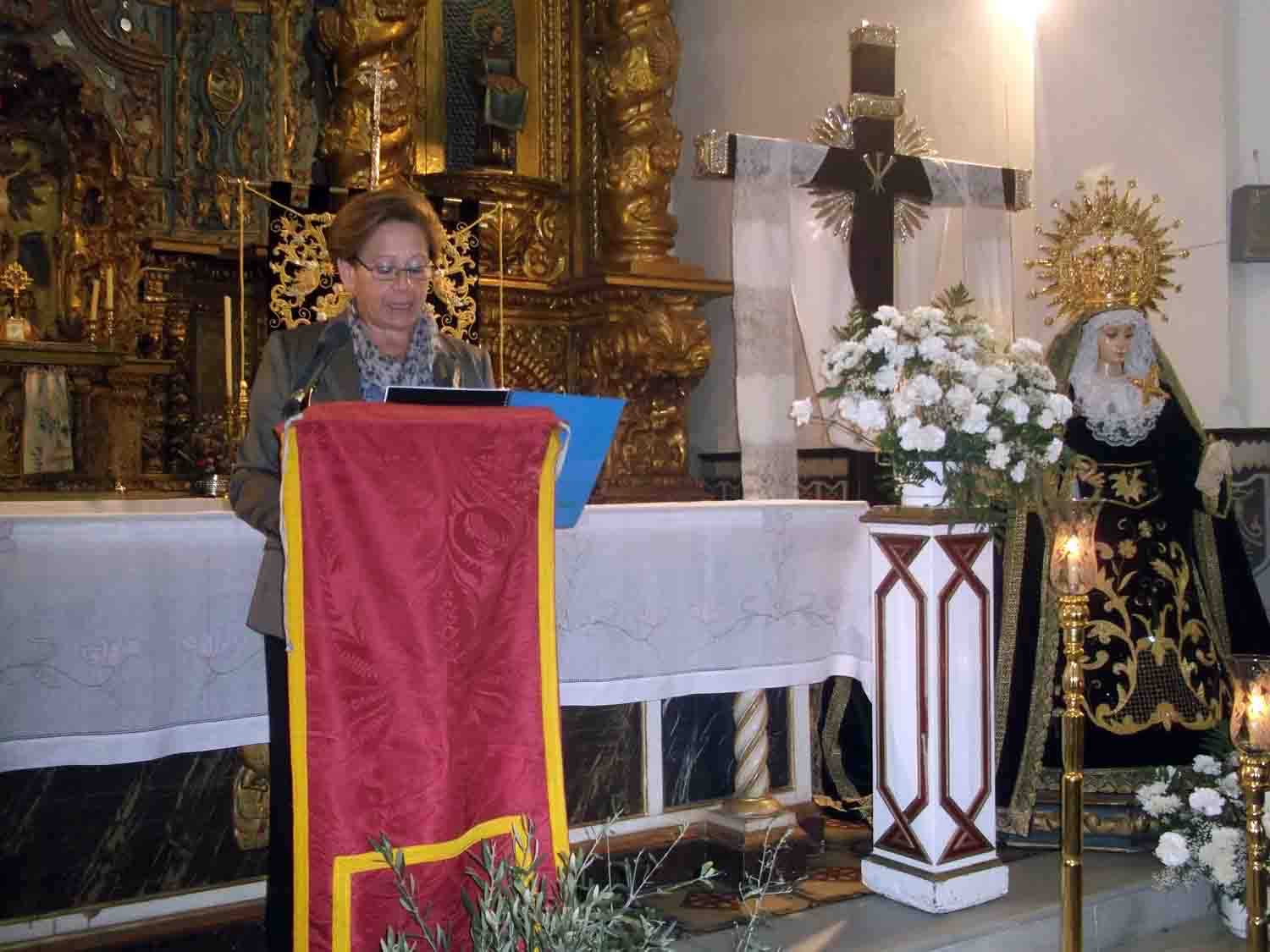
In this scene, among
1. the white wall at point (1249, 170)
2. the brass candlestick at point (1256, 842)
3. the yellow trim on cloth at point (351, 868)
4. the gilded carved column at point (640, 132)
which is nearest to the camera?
the yellow trim on cloth at point (351, 868)

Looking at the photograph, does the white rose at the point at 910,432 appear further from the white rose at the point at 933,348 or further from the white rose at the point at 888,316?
the white rose at the point at 888,316

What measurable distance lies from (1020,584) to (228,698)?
8.51 feet

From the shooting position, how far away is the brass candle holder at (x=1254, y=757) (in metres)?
2.81

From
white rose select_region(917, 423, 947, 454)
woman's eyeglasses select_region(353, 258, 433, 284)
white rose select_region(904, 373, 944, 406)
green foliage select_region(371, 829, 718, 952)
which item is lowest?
green foliage select_region(371, 829, 718, 952)

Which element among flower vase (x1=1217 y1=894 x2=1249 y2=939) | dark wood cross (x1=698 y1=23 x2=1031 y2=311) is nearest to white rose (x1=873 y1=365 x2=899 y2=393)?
dark wood cross (x1=698 y1=23 x2=1031 y2=311)

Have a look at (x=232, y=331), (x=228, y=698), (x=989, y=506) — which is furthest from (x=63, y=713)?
(x=232, y=331)

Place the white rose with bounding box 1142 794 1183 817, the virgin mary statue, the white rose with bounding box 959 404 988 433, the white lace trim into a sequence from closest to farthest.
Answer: the white rose with bounding box 959 404 988 433 < the white rose with bounding box 1142 794 1183 817 < the virgin mary statue < the white lace trim

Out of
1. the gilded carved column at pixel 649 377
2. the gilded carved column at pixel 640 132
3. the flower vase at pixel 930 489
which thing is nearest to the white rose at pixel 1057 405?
the flower vase at pixel 930 489

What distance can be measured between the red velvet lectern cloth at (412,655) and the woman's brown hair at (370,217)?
0.36 meters

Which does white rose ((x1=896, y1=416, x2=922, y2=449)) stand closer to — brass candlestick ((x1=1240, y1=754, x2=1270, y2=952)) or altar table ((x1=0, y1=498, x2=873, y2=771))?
altar table ((x1=0, y1=498, x2=873, y2=771))

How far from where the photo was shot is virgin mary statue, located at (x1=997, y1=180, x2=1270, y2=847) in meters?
4.23

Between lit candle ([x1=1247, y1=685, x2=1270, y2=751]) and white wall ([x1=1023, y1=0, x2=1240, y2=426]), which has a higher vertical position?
white wall ([x1=1023, y1=0, x2=1240, y2=426])

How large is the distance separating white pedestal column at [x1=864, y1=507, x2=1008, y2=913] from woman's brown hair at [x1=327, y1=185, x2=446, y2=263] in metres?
1.75

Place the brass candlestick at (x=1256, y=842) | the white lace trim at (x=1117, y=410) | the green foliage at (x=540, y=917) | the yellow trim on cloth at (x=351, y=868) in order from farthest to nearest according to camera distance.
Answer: the white lace trim at (x=1117, y=410) < the brass candlestick at (x=1256, y=842) < the yellow trim on cloth at (x=351, y=868) < the green foliage at (x=540, y=917)
